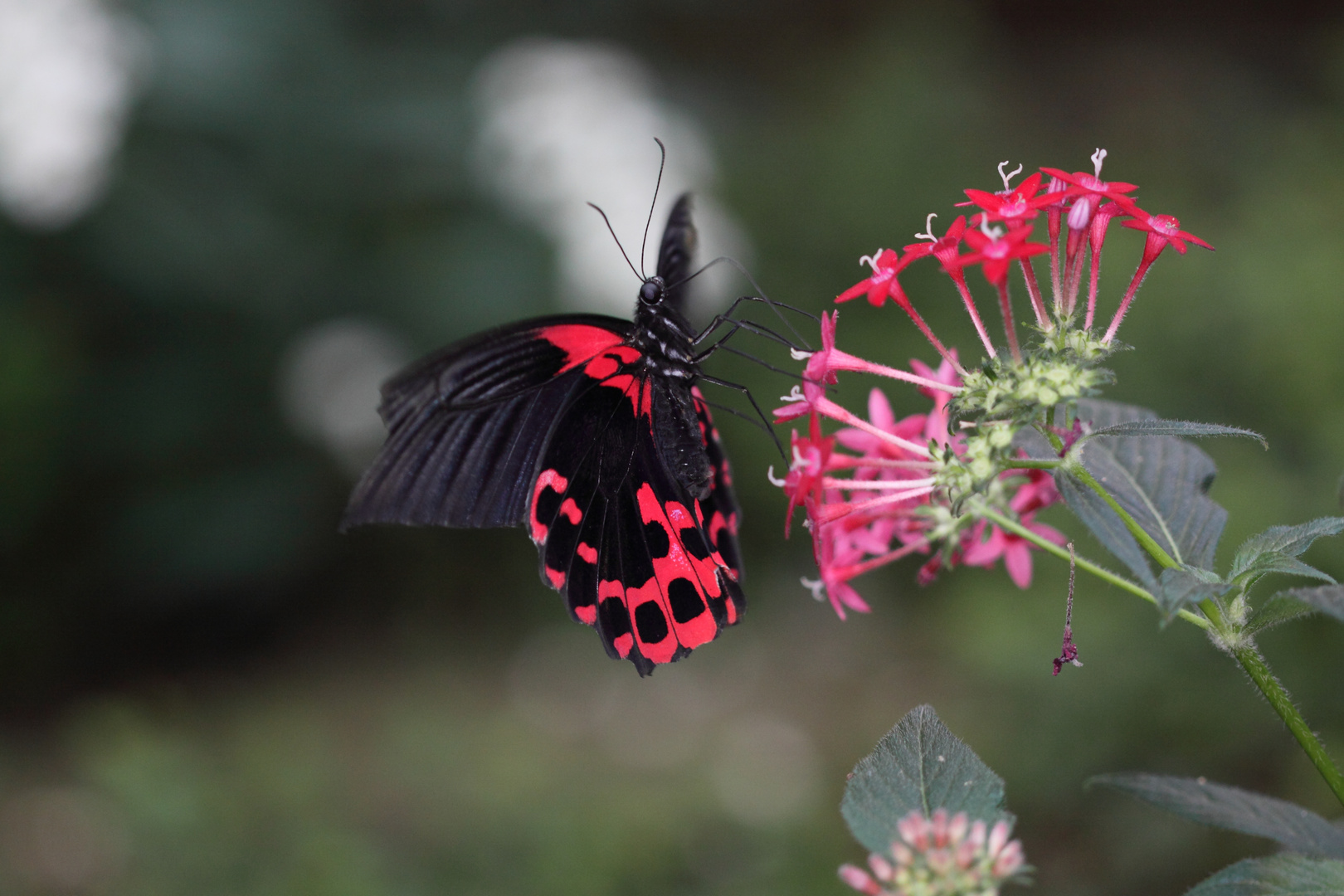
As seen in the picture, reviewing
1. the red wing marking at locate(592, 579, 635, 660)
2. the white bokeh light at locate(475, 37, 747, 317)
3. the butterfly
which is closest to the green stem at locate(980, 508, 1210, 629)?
the butterfly

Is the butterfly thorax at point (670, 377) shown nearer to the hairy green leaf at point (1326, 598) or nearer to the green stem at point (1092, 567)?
the green stem at point (1092, 567)

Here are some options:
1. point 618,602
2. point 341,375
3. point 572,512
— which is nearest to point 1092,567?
point 618,602

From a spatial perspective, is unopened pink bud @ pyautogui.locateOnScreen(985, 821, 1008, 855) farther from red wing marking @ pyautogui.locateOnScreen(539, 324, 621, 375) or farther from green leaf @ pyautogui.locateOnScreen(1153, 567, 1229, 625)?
red wing marking @ pyautogui.locateOnScreen(539, 324, 621, 375)

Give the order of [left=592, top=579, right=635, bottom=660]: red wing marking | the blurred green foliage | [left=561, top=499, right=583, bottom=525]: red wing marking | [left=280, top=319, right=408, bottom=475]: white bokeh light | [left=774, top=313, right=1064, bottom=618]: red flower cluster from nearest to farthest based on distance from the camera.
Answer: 1. [left=774, top=313, right=1064, bottom=618]: red flower cluster
2. [left=592, top=579, right=635, bottom=660]: red wing marking
3. [left=561, top=499, right=583, bottom=525]: red wing marking
4. the blurred green foliage
5. [left=280, top=319, right=408, bottom=475]: white bokeh light

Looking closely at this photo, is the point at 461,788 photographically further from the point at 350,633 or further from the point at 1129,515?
the point at 1129,515

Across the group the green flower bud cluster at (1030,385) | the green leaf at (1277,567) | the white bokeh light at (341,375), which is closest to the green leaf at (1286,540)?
the green leaf at (1277,567)
